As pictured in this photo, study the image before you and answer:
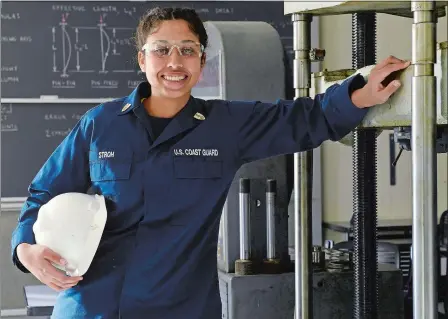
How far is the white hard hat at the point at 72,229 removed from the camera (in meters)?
1.52

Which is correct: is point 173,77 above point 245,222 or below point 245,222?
above

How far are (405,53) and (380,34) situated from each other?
199mm

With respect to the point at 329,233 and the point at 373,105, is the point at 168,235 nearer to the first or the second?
the point at 373,105

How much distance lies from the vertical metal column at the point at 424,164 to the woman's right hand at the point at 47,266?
0.76 meters

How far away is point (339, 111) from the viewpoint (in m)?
1.45

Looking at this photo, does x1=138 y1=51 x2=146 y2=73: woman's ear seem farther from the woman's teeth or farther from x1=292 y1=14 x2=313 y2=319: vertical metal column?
x1=292 y1=14 x2=313 y2=319: vertical metal column

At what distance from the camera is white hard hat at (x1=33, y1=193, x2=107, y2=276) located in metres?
1.52

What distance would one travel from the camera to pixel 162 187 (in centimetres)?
156

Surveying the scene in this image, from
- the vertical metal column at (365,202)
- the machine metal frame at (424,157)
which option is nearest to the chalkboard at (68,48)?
the vertical metal column at (365,202)

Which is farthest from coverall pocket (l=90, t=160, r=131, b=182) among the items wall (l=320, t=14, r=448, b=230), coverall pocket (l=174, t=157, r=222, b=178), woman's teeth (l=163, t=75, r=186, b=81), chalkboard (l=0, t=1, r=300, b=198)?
wall (l=320, t=14, r=448, b=230)

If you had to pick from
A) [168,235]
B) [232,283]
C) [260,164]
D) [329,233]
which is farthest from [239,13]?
[168,235]

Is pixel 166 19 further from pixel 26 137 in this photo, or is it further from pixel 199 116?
pixel 26 137

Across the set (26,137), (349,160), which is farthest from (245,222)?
(349,160)

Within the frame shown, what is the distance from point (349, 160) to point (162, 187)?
9.53 feet
